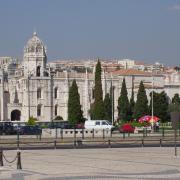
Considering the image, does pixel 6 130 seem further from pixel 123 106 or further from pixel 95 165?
pixel 123 106

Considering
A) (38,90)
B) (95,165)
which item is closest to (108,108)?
(38,90)

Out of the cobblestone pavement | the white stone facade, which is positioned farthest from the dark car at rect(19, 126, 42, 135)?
the white stone facade

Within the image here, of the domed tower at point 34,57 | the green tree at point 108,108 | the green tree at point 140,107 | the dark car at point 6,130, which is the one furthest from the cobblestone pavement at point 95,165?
the domed tower at point 34,57

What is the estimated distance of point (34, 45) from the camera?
11931cm

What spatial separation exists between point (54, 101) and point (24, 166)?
93601mm

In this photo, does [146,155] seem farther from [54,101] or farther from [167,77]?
[167,77]

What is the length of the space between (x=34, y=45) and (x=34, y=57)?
8.51 feet

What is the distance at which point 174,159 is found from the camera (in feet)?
101

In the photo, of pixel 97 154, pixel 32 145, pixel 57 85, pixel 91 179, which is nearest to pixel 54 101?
pixel 57 85

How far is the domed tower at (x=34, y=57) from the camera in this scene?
11800 cm

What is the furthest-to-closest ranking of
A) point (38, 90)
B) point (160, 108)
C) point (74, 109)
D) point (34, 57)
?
point (38, 90), point (34, 57), point (160, 108), point (74, 109)

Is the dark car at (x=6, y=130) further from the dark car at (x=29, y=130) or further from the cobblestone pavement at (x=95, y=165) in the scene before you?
the cobblestone pavement at (x=95, y=165)

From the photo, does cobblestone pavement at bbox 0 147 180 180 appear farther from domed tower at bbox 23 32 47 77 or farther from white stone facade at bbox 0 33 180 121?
domed tower at bbox 23 32 47 77

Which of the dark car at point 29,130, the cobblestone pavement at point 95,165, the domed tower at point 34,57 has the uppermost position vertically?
the domed tower at point 34,57
